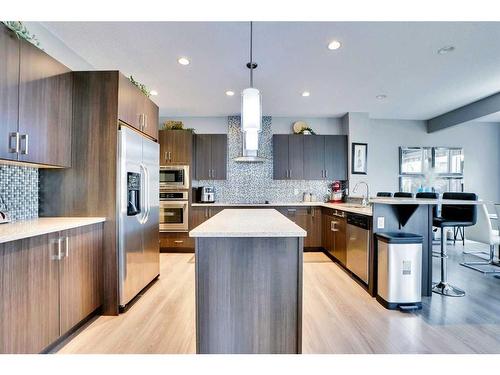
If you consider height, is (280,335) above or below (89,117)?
below

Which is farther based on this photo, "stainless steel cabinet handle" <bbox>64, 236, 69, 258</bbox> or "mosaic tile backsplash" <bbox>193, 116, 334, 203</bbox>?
"mosaic tile backsplash" <bbox>193, 116, 334, 203</bbox>

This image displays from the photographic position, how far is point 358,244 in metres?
3.11

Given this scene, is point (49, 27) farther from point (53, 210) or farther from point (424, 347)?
point (424, 347)

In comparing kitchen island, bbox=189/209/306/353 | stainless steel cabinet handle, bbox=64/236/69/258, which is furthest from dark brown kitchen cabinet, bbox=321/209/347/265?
stainless steel cabinet handle, bbox=64/236/69/258

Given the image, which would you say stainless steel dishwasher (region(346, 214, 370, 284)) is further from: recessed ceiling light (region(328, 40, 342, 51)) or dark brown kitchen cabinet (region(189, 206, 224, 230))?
dark brown kitchen cabinet (region(189, 206, 224, 230))

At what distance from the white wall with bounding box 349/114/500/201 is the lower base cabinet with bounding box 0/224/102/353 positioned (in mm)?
5335

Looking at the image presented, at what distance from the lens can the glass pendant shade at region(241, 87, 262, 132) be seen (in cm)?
177

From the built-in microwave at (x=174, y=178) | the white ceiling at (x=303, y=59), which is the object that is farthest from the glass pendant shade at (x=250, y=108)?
the built-in microwave at (x=174, y=178)

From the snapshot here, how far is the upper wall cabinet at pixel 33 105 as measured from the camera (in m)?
1.62

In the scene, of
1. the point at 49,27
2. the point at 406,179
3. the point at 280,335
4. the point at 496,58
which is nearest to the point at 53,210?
the point at 49,27

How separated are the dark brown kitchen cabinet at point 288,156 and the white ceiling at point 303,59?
0.74 m

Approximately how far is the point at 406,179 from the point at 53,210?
6269mm

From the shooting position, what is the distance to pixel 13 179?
2002 millimetres

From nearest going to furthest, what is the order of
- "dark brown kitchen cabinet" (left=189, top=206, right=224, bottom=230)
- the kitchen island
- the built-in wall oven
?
the kitchen island, the built-in wall oven, "dark brown kitchen cabinet" (left=189, top=206, right=224, bottom=230)
